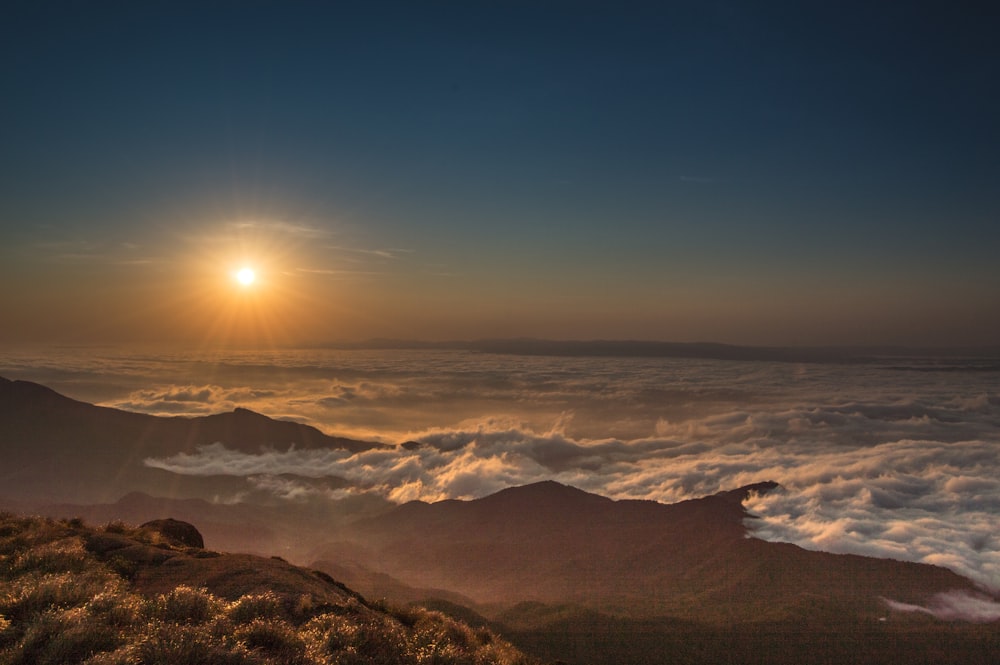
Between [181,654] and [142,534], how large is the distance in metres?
15.6

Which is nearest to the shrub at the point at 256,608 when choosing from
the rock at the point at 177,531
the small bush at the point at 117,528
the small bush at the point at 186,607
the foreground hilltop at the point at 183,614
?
the foreground hilltop at the point at 183,614

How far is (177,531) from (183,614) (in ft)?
51.5

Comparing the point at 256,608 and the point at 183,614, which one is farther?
the point at 256,608

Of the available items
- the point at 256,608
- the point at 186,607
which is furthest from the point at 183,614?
the point at 256,608

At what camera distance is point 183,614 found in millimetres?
12438

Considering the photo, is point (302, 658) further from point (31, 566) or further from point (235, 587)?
point (31, 566)

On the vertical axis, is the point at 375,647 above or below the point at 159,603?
below

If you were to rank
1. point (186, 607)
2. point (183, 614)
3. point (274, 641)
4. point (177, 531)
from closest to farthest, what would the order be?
point (274, 641), point (183, 614), point (186, 607), point (177, 531)

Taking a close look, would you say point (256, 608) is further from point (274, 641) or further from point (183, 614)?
point (274, 641)

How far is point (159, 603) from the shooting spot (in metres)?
12.7

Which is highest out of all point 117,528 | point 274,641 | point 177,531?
point 274,641

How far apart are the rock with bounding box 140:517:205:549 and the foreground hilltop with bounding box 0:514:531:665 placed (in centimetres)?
413

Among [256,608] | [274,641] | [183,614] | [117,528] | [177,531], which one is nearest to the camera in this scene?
[274,641]

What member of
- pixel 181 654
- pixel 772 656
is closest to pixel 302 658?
pixel 181 654
